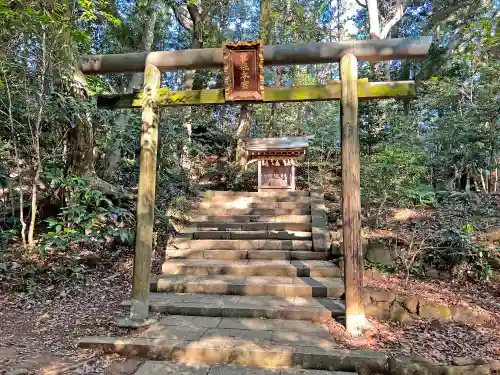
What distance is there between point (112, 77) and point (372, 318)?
1290 centimetres

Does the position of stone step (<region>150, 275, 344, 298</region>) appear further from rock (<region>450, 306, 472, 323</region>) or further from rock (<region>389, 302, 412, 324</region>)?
rock (<region>450, 306, 472, 323</region>)

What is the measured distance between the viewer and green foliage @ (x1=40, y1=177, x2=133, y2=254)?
196 inches

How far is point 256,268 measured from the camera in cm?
525

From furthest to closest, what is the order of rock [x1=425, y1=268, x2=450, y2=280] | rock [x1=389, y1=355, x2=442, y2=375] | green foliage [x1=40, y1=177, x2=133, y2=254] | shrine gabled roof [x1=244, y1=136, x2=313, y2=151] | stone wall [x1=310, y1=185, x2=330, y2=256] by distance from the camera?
shrine gabled roof [x1=244, y1=136, x2=313, y2=151] → stone wall [x1=310, y1=185, x2=330, y2=256] → rock [x1=425, y1=268, x2=450, y2=280] → green foliage [x1=40, y1=177, x2=133, y2=254] → rock [x1=389, y1=355, x2=442, y2=375]

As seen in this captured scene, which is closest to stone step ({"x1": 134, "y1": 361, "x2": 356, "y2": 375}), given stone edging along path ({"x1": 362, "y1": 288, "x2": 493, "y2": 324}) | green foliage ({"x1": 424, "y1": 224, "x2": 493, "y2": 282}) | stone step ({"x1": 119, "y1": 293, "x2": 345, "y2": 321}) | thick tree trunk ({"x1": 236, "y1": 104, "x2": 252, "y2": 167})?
stone step ({"x1": 119, "y1": 293, "x2": 345, "y2": 321})

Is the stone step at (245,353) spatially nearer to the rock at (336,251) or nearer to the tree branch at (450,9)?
the rock at (336,251)

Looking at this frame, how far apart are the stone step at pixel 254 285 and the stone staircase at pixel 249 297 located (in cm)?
1

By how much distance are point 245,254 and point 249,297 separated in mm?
1395

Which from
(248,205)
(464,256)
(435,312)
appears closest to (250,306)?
(435,312)

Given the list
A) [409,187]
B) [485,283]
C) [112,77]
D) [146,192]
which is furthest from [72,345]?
[112,77]

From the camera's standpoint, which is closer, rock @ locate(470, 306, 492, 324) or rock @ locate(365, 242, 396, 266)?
rock @ locate(470, 306, 492, 324)

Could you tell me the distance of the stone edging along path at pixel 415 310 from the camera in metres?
4.14

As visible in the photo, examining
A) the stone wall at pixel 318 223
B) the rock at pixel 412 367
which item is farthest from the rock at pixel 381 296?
the stone wall at pixel 318 223

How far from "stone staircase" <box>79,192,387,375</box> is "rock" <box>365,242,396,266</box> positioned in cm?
78
